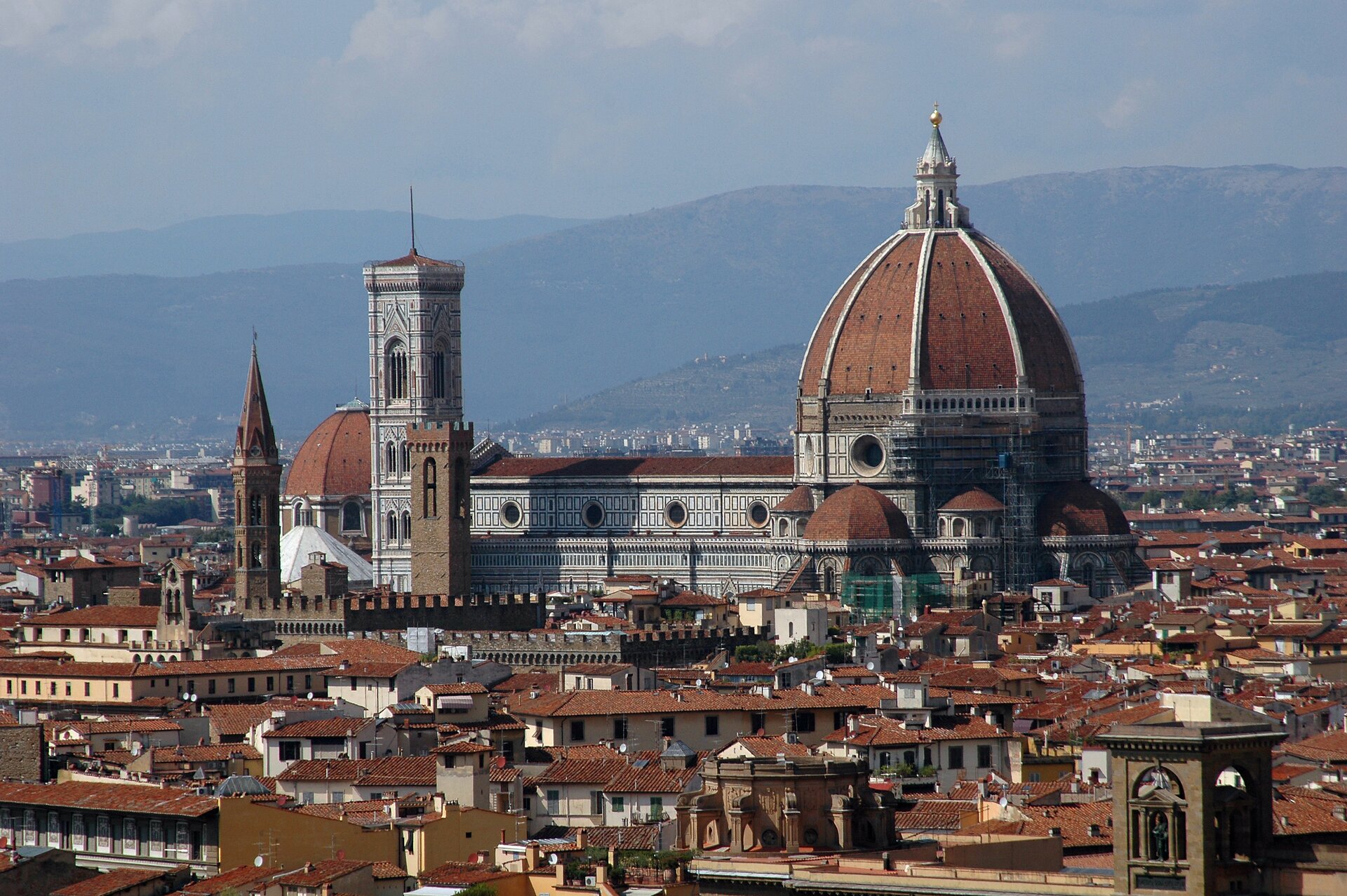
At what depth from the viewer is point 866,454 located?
386ft

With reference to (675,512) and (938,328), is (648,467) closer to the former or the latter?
(675,512)

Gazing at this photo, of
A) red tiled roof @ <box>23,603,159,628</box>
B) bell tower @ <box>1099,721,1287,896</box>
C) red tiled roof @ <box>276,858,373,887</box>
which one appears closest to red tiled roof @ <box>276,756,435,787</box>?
red tiled roof @ <box>276,858,373,887</box>

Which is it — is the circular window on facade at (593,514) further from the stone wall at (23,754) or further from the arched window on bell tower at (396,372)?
the stone wall at (23,754)

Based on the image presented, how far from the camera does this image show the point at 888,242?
12256cm

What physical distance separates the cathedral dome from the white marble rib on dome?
1732 cm

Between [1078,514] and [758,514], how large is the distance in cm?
1334

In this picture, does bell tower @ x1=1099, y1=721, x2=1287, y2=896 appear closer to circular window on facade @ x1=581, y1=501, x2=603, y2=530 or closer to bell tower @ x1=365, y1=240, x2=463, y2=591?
circular window on facade @ x1=581, y1=501, x2=603, y2=530

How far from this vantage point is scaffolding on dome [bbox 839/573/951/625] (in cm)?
10112

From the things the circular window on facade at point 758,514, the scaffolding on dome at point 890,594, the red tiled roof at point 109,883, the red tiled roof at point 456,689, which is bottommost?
the red tiled roof at point 109,883

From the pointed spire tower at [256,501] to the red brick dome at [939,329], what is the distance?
23.0 meters

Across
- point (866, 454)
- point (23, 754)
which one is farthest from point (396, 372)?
point (23, 754)

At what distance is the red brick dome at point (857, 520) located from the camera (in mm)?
109125

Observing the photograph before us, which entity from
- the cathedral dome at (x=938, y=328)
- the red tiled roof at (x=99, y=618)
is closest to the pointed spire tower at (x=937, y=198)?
the cathedral dome at (x=938, y=328)

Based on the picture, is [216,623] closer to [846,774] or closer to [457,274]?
[457,274]
